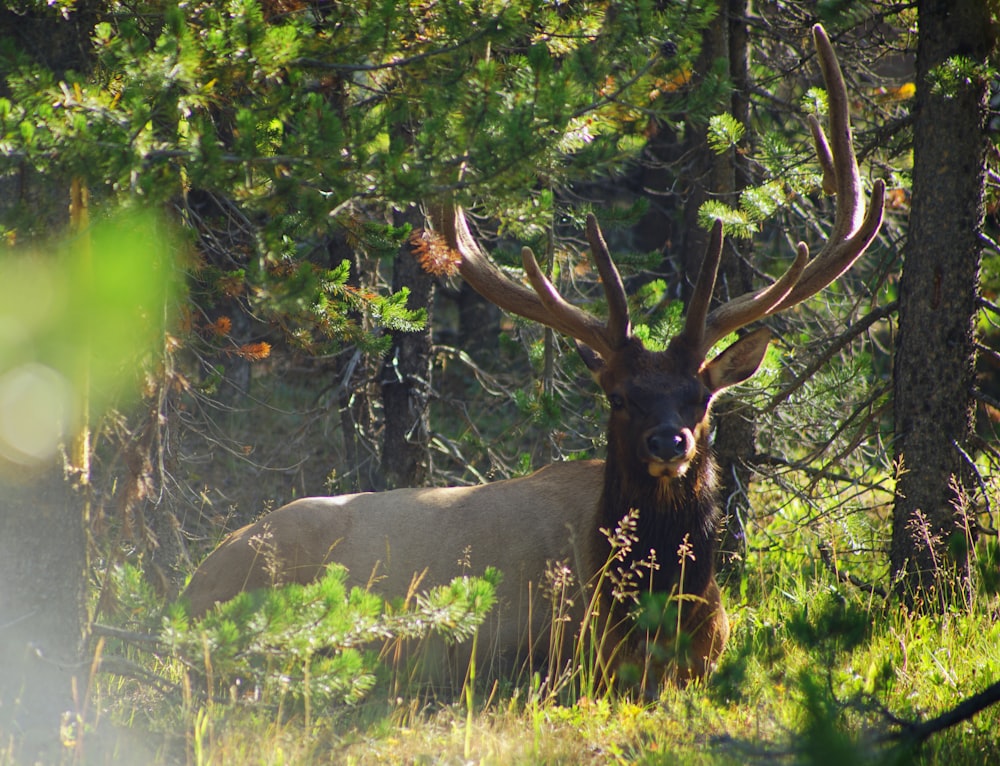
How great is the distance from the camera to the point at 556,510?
6590 mm

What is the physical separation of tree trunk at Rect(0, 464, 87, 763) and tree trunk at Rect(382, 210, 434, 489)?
418 cm

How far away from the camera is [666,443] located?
211 inches

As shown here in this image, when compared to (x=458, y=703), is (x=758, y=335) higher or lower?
higher

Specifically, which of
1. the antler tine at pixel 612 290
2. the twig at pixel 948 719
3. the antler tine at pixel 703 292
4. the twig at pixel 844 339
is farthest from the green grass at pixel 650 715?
the antler tine at pixel 612 290

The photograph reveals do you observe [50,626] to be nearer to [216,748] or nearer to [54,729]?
[54,729]

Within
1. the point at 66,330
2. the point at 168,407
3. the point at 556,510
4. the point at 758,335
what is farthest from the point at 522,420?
the point at 66,330

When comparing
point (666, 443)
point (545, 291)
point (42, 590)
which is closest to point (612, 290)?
point (545, 291)

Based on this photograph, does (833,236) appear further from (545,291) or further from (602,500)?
(602,500)

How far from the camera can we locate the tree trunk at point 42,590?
14.0 feet

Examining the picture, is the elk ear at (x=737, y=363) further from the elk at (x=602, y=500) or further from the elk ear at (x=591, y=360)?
the elk ear at (x=591, y=360)

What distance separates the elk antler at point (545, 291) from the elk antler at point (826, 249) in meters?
0.43

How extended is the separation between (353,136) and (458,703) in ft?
9.73

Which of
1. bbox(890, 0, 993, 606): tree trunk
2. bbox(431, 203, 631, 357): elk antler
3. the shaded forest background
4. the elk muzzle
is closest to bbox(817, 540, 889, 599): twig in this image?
the shaded forest background

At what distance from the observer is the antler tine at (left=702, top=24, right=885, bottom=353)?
5.94 metres
